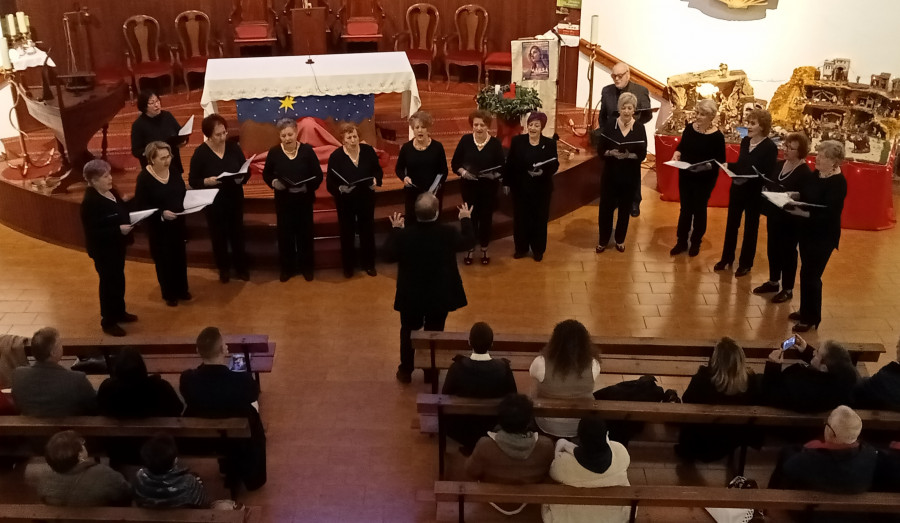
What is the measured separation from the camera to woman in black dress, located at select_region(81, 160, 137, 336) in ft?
19.5

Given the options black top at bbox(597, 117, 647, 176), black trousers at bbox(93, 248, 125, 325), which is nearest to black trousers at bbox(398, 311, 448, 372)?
black trousers at bbox(93, 248, 125, 325)

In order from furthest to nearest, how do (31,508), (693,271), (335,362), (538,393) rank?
(693,271)
(335,362)
(538,393)
(31,508)

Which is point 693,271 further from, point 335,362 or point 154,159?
point 154,159

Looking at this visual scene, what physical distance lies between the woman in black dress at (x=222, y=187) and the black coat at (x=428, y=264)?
2.09 m

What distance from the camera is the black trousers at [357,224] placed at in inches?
271

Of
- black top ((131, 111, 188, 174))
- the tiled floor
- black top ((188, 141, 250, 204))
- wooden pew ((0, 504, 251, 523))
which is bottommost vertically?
the tiled floor

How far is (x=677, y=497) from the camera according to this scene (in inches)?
154

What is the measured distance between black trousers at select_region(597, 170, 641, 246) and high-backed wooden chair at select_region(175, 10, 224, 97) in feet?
18.3

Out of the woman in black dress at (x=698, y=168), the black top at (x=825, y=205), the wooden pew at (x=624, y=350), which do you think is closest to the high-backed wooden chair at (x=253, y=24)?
the woman in black dress at (x=698, y=168)

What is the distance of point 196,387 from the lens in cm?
427

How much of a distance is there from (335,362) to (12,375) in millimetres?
2129

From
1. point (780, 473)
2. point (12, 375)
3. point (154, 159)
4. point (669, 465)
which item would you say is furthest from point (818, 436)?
point (154, 159)

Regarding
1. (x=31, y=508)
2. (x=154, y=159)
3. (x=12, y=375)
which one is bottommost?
(x=31, y=508)

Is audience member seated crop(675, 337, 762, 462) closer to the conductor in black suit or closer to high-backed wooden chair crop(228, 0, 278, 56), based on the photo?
the conductor in black suit
